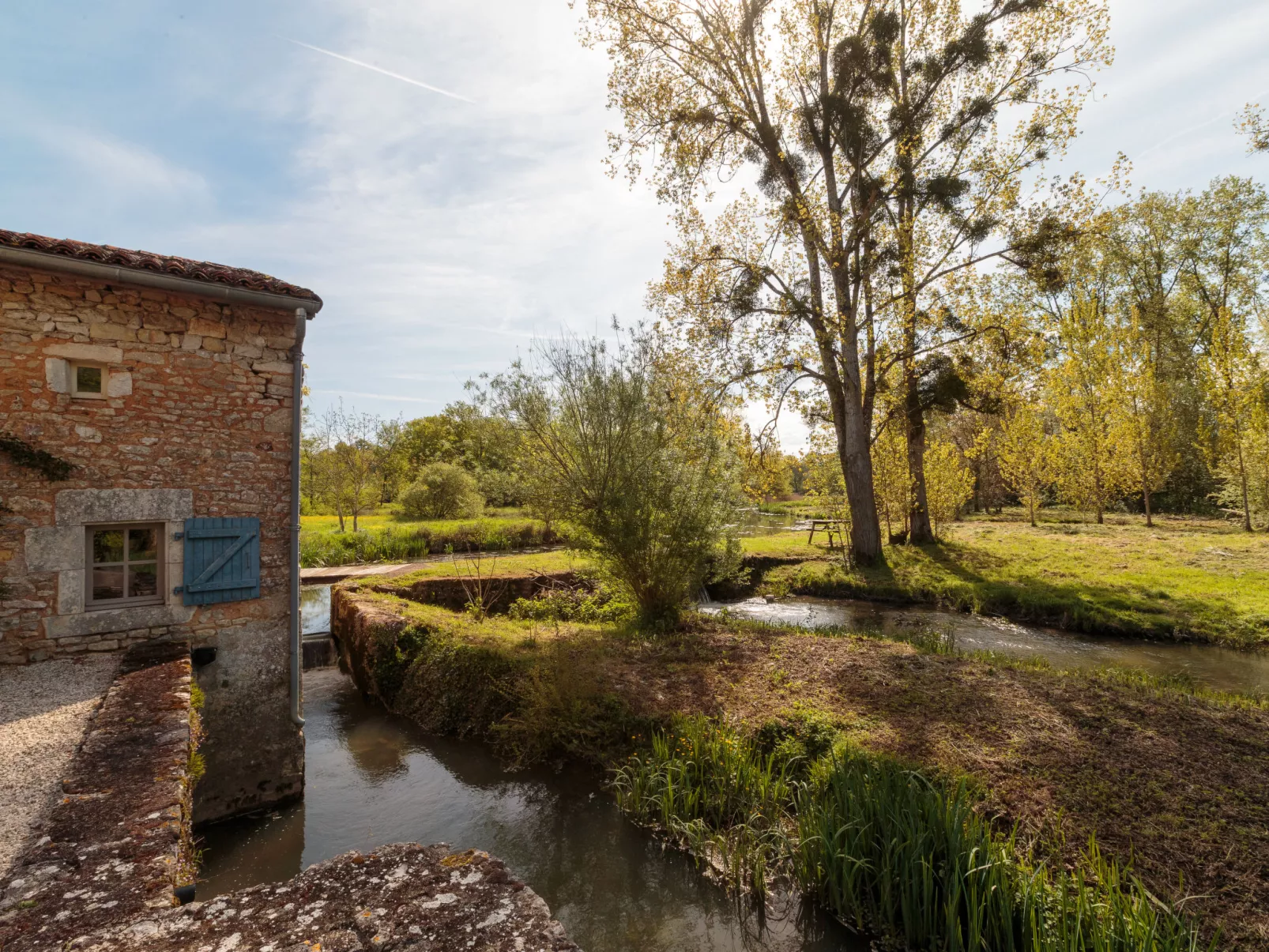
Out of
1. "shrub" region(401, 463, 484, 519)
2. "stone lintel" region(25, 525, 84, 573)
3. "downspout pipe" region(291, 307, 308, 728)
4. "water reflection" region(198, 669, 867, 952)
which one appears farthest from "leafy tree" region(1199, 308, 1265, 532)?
"shrub" region(401, 463, 484, 519)

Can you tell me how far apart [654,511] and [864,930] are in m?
6.44

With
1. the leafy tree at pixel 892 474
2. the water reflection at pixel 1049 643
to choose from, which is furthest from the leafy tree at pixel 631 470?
the leafy tree at pixel 892 474

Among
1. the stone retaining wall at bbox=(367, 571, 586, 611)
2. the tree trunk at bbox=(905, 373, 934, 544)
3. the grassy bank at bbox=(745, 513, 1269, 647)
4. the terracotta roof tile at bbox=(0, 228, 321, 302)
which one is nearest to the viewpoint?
the terracotta roof tile at bbox=(0, 228, 321, 302)

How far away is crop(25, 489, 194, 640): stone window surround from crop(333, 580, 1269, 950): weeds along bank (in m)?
3.69

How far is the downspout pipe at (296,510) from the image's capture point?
6.44m

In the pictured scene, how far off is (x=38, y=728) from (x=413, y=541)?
1688 cm

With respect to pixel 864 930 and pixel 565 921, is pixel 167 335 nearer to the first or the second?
pixel 565 921

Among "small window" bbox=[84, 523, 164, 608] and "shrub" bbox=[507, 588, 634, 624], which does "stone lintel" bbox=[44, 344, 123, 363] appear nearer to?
"small window" bbox=[84, 523, 164, 608]

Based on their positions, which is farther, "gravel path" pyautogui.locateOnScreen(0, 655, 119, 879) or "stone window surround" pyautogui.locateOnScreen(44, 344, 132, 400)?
"stone window surround" pyautogui.locateOnScreen(44, 344, 132, 400)

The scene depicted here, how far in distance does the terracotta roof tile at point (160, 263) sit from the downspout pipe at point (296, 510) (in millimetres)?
333

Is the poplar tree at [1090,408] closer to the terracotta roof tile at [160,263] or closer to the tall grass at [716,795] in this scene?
the tall grass at [716,795]

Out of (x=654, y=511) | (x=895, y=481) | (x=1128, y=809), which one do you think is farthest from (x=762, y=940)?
(x=895, y=481)

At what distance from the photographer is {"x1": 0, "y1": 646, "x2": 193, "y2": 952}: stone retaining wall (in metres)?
2.42

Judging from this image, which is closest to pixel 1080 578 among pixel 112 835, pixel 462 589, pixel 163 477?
pixel 462 589
